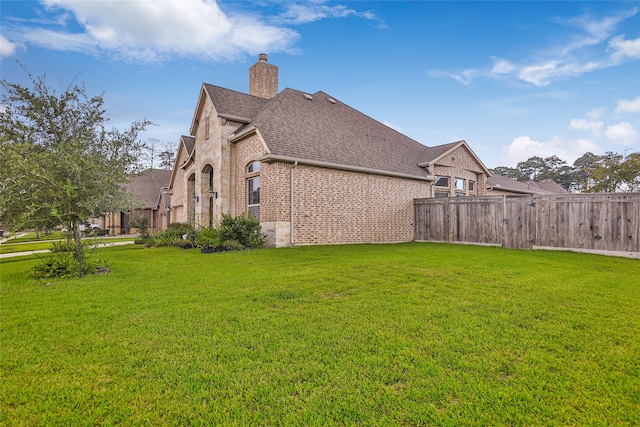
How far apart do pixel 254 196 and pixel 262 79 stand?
8091mm

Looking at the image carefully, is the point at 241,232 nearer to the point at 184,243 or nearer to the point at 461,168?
the point at 184,243

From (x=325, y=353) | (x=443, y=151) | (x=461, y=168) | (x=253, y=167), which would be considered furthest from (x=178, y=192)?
(x=325, y=353)

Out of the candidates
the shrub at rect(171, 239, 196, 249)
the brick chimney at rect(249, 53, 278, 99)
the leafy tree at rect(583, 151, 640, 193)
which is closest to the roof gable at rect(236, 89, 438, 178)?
the brick chimney at rect(249, 53, 278, 99)

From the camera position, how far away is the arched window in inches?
509

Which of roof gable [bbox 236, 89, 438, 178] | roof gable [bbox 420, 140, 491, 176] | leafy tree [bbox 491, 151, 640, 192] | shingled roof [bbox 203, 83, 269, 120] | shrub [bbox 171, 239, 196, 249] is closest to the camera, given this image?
roof gable [bbox 236, 89, 438, 178]

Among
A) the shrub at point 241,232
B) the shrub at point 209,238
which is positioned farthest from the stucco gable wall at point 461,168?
the shrub at point 209,238

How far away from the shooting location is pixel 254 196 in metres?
13.2

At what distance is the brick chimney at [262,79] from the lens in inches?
692

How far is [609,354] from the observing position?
9.21 feet

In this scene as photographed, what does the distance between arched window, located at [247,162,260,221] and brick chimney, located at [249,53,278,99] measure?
6.47m

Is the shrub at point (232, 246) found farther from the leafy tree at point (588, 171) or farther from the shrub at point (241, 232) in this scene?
the leafy tree at point (588, 171)

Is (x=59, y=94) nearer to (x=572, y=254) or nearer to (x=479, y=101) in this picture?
(x=572, y=254)

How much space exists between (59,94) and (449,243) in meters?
14.1

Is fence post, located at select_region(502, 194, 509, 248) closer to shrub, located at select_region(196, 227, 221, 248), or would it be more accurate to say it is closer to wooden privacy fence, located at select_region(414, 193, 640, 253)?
wooden privacy fence, located at select_region(414, 193, 640, 253)
